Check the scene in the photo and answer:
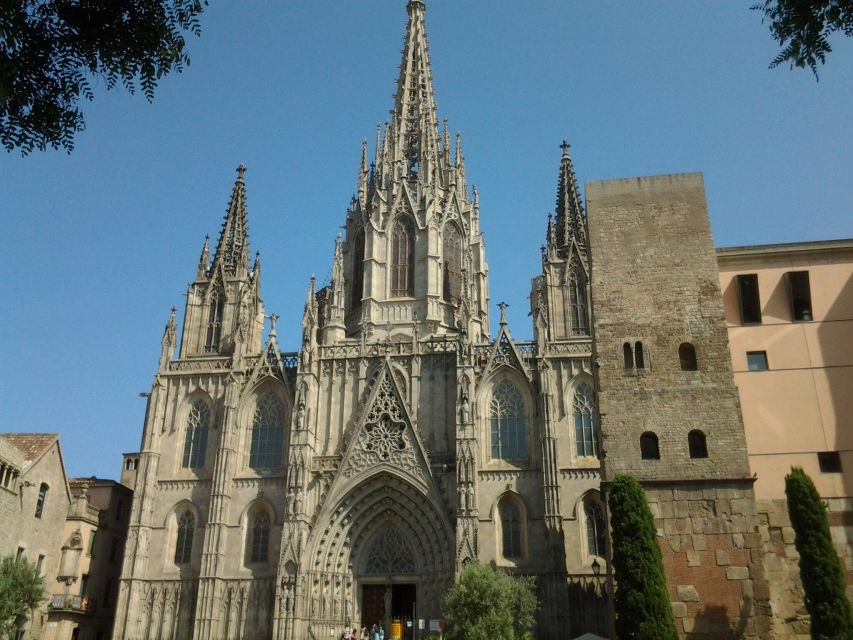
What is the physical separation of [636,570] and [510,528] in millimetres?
16320

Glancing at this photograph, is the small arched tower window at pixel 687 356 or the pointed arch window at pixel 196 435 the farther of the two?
the pointed arch window at pixel 196 435

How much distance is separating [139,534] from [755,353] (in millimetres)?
28109

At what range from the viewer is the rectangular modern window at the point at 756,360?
23.8 metres

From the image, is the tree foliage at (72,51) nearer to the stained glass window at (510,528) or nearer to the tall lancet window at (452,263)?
the stained glass window at (510,528)

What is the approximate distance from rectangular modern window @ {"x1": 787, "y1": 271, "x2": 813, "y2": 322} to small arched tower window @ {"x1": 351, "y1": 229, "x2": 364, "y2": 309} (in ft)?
79.4

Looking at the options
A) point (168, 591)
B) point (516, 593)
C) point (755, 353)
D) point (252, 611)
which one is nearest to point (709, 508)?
point (755, 353)

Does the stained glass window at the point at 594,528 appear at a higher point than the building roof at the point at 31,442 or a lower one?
lower

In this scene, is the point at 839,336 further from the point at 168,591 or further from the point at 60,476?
the point at 60,476

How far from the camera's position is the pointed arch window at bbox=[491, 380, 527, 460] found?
37.2 meters

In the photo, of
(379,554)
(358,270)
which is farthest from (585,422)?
(358,270)

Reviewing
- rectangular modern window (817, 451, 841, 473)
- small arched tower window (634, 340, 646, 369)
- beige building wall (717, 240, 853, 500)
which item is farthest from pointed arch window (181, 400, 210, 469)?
rectangular modern window (817, 451, 841, 473)

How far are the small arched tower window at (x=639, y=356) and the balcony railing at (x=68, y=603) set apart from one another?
96.8ft

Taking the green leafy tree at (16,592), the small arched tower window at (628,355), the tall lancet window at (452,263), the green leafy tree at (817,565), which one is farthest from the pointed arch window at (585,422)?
the green leafy tree at (16,592)

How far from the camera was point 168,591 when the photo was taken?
37500 millimetres
